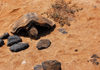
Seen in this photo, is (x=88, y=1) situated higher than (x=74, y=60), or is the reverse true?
(x=88, y=1)

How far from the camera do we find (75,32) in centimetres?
579

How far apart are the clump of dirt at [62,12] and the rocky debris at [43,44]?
1.00 metres

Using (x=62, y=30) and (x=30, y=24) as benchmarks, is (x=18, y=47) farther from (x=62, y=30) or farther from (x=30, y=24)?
(x=62, y=30)

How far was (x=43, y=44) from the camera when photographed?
528 cm

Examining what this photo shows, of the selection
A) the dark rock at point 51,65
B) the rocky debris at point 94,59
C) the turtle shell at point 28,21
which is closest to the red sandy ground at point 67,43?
the rocky debris at point 94,59

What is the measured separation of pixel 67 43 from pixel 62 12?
63.4 inches

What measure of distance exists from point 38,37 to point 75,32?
42.1 inches

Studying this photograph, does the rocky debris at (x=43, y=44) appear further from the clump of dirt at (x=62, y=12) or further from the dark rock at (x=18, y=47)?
the clump of dirt at (x=62, y=12)

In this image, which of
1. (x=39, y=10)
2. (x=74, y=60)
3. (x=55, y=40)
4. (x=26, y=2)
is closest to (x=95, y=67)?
(x=74, y=60)

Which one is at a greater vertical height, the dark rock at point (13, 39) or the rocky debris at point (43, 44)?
the dark rock at point (13, 39)

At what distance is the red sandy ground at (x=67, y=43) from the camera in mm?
4750

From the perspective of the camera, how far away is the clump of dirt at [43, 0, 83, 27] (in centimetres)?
633

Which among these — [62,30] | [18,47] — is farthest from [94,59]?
[18,47]

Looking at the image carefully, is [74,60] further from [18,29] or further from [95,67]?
[18,29]
